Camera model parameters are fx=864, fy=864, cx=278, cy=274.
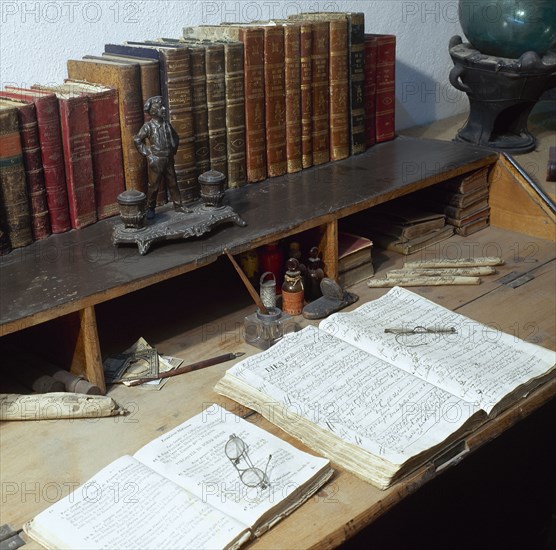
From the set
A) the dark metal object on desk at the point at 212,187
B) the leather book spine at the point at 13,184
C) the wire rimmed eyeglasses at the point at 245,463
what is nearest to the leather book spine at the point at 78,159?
the leather book spine at the point at 13,184

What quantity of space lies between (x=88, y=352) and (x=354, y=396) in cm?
48

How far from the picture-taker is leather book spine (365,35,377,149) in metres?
2.25

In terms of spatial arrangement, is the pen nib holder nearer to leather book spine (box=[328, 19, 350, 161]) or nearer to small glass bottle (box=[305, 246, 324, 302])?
small glass bottle (box=[305, 246, 324, 302])

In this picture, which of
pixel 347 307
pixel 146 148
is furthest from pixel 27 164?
pixel 347 307

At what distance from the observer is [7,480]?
4.38ft

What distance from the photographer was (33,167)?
1.69 m

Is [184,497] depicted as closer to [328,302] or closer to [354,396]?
[354,396]

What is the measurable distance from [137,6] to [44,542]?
4.40 ft

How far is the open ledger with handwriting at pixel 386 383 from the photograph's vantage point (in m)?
1.38

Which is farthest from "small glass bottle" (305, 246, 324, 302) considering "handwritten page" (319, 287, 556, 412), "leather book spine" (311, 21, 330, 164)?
"leather book spine" (311, 21, 330, 164)

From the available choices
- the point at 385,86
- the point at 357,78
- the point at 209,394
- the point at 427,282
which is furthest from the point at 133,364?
the point at 385,86

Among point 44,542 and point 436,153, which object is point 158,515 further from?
point 436,153

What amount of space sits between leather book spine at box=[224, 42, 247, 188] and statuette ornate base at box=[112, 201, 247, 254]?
7.6 inches

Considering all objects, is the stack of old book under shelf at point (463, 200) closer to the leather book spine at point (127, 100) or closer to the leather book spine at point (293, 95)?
the leather book spine at point (293, 95)
